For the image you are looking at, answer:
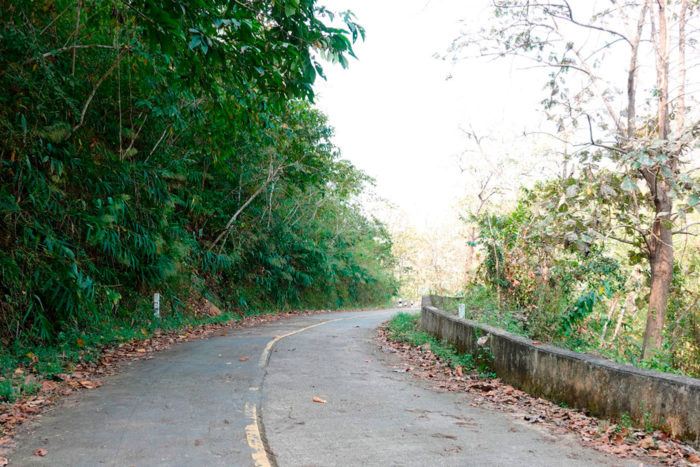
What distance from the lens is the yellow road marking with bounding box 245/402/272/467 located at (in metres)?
4.84

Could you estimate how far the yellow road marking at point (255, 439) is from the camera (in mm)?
4836

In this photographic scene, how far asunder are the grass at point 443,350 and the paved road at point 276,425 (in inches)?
49.1

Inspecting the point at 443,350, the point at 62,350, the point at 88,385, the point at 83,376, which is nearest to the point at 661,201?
the point at 443,350

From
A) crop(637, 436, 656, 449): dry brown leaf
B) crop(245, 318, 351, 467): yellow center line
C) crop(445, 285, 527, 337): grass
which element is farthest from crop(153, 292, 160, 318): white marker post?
crop(637, 436, 656, 449): dry brown leaf

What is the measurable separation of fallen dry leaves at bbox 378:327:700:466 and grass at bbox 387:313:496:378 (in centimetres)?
19

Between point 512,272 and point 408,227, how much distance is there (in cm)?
5380

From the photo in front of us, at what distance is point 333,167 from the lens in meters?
22.5

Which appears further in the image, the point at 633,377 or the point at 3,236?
the point at 3,236

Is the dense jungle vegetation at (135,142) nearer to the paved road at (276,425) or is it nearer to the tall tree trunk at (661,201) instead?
the paved road at (276,425)

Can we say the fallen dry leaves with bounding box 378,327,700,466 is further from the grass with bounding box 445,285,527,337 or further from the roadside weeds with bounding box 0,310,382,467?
the roadside weeds with bounding box 0,310,382,467

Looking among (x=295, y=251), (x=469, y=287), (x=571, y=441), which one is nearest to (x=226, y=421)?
(x=571, y=441)

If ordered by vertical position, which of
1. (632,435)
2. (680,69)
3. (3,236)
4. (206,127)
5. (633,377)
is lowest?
(632,435)

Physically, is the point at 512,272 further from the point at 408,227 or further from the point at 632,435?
the point at 408,227

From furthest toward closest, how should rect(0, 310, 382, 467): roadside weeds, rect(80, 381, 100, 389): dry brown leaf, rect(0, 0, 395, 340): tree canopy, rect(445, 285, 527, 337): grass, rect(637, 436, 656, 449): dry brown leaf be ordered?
rect(445, 285, 527, 337): grass
rect(80, 381, 100, 389): dry brown leaf
rect(0, 0, 395, 340): tree canopy
rect(0, 310, 382, 467): roadside weeds
rect(637, 436, 656, 449): dry brown leaf
